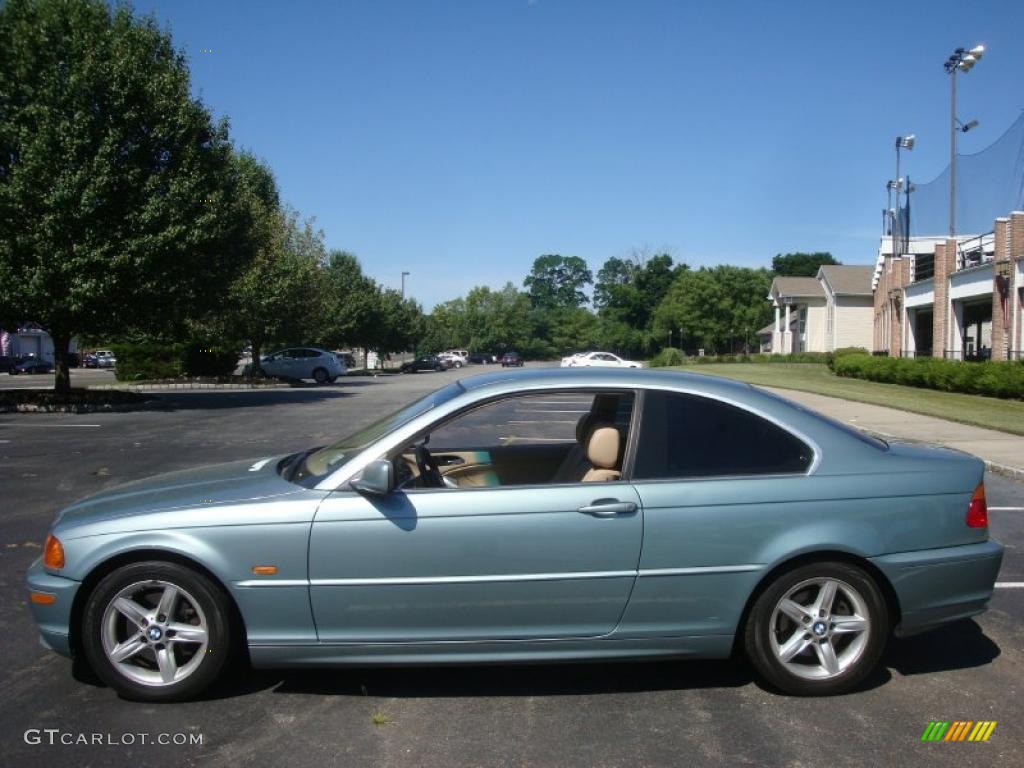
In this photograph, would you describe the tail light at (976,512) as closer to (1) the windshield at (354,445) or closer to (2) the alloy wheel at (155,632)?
(1) the windshield at (354,445)

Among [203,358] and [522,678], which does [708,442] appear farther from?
[203,358]

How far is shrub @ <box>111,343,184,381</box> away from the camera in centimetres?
3950

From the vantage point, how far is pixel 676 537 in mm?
4004

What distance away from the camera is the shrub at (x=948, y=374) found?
22984mm

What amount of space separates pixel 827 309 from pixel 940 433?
43.7m

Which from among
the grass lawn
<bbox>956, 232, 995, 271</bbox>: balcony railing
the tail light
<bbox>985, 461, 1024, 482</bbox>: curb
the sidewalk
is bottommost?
<bbox>985, 461, 1024, 482</bbox>: curb

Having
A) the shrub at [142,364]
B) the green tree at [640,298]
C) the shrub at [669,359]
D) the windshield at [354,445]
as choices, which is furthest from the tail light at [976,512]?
the green tree at [640,298]

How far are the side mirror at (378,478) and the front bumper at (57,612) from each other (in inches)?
56.2

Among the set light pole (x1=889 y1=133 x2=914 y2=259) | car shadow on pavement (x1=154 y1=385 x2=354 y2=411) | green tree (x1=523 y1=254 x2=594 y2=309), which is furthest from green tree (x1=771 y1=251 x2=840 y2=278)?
car shadow on pavement (x1=154 y1=385 x2=354 y2=411)

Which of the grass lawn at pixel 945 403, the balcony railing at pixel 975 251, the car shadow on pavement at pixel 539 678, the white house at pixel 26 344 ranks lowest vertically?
the car shadow on pavement at pixel 539 678

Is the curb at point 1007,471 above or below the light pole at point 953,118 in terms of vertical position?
below

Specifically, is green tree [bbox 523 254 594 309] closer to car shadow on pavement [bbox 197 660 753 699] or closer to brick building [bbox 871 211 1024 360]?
brick building [bbox 871 211 1024 360]

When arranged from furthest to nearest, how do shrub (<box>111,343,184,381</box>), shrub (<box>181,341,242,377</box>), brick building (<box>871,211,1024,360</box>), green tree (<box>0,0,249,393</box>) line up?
shrub (<box>111,343,184,381</box>), shrub (<box>181,341,242,377</box>), brick building (<box>871,211,1024,360</box>), green tree (<box>0,0,249,393</box>)

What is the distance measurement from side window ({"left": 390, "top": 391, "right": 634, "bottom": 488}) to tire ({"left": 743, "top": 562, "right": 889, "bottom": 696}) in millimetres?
986
